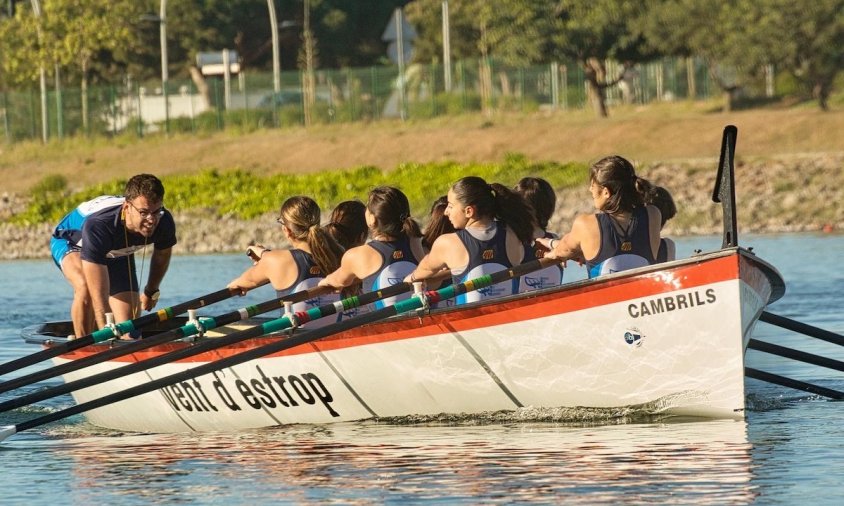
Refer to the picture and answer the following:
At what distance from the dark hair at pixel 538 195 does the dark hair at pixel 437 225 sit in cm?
69

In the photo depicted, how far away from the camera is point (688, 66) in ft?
187

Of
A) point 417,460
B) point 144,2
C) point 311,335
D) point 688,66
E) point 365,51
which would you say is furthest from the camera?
point 365,51

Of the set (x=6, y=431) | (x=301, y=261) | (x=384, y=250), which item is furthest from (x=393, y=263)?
(x=6, y=431)

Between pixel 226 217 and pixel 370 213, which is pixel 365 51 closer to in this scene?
pixel 226 217

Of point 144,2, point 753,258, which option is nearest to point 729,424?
point 753,258

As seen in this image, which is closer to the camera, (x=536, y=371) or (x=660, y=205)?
(x=536, y=371)

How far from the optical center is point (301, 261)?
41.9 ft

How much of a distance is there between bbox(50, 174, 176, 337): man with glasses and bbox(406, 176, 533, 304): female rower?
6.55 ft

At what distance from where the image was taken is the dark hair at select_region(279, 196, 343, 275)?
40.9 ft

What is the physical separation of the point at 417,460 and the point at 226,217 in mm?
29527

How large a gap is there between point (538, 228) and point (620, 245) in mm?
1790

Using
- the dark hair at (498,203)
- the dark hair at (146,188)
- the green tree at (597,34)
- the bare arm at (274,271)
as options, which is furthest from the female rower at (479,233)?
the green tree at (597,34)

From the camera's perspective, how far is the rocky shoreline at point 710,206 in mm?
36000

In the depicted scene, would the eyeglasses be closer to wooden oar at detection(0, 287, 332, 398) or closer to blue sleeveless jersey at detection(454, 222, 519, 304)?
wooden oar at detection(0, 287, 332, 398)
